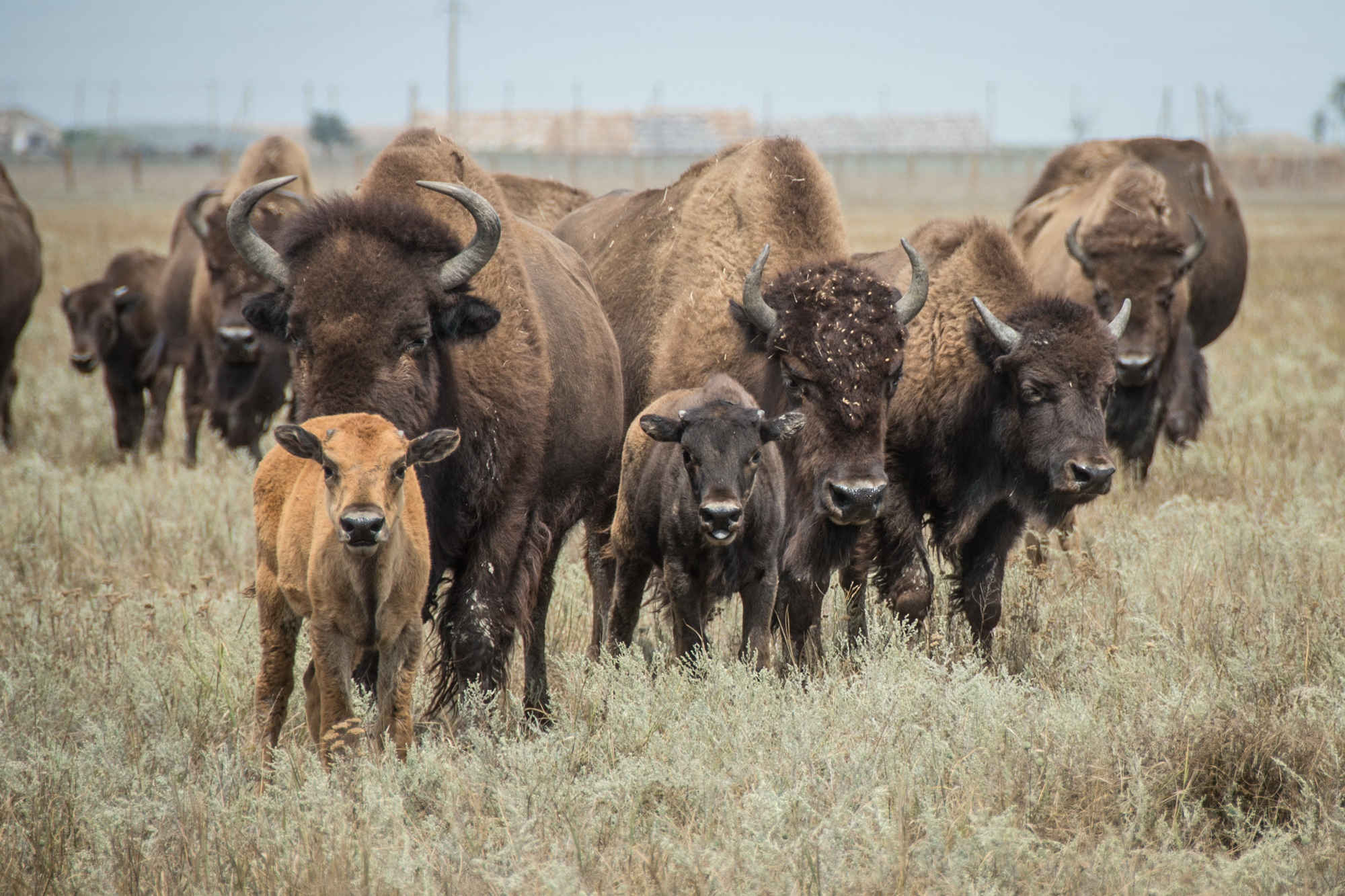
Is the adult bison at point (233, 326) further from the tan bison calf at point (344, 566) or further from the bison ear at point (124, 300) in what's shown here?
the tan bison calf at point (344, 566)

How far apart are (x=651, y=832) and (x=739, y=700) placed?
0.94m

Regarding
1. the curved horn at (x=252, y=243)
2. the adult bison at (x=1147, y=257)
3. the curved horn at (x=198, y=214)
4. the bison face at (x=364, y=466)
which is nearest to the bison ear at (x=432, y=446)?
the bison face at (x=364, y=466)

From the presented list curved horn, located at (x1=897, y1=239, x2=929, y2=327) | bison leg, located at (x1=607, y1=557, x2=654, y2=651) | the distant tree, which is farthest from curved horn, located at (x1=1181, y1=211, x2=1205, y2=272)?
the distant tree

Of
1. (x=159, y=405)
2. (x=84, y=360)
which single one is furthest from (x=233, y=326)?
(x=84, y=360)

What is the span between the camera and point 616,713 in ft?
15.0

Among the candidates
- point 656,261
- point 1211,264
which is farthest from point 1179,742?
point 1211,264

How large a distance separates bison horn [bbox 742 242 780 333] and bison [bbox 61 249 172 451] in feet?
24.9

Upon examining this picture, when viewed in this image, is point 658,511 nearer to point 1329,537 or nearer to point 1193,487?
point 1329,537

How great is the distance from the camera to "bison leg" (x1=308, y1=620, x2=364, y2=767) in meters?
3.98

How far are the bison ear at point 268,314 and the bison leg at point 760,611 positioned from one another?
2203 mm

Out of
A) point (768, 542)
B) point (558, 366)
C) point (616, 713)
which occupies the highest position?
point (558, 366)

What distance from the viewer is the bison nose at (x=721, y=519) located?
477 centimetres

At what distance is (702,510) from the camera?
4824mm

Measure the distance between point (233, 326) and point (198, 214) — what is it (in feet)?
5.52
